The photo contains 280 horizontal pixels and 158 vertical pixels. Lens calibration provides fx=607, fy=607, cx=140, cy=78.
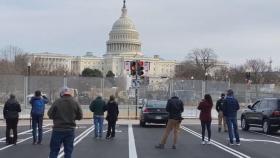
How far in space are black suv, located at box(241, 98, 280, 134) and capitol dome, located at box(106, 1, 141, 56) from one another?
144535mm

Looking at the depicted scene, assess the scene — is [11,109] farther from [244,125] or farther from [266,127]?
[244,125]

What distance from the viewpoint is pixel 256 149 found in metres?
18.7

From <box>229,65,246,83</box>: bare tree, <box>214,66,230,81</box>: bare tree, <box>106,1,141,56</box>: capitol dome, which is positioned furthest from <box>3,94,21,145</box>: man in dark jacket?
<box>106,1,141,56</box>: capitol dome

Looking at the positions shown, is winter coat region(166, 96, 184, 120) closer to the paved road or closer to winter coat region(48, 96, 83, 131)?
the paved road

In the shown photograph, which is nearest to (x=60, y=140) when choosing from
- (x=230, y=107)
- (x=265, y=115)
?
(x=230, y=107)

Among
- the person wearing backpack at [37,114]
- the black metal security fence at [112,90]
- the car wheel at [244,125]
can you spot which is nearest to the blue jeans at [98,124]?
the person wearing backpack at [37,114]

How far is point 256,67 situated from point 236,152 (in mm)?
111651

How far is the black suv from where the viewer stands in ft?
86.1

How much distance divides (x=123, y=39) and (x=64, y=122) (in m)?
161

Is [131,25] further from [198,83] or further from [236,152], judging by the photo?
[236,152]

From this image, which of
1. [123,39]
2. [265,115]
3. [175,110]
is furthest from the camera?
[123,39]

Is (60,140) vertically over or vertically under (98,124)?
over

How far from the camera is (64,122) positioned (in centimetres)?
1223

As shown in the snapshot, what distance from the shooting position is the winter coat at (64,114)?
1223 cm
